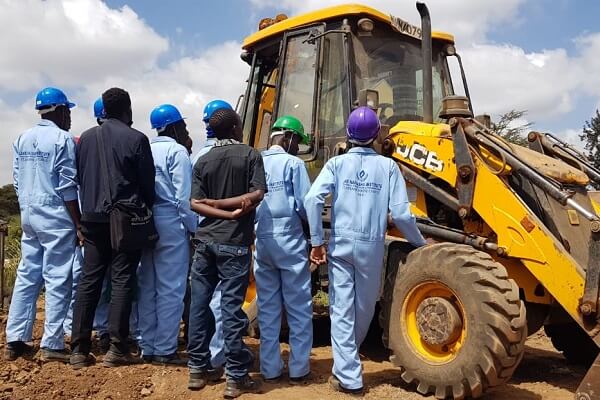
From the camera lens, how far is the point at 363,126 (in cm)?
434

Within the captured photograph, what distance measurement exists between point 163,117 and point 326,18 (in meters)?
1.80

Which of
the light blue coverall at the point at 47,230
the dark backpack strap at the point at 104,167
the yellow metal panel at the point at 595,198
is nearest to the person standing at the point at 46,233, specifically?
the light blue coverall at the point at 47,230

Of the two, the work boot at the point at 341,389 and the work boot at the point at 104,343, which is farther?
the work boot at the point at 104,343

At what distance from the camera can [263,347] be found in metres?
4.41

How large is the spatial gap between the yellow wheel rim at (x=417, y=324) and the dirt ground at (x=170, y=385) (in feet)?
0.94

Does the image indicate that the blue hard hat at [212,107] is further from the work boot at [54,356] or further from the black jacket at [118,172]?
the work boot at [54,356]

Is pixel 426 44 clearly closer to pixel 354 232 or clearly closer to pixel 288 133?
pixel 288 133

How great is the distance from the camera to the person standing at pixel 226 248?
4098mm

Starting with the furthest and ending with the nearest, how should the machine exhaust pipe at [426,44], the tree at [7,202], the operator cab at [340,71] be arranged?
the tree at [7,202] < the operator cab at [340,71] < the machine exhaust pipe at [426,44]

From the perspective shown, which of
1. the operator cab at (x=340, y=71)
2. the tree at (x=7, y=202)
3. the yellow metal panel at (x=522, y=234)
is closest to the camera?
the yellow metal panel at (x=522, y=234)

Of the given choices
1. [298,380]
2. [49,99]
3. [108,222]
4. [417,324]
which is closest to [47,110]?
[49,99]

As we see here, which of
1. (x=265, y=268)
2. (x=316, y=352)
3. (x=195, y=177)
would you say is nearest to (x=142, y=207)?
(x=195, y=177)

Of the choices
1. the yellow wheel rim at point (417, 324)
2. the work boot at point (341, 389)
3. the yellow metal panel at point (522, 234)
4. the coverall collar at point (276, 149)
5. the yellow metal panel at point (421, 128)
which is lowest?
the work boot at point (341, 389)

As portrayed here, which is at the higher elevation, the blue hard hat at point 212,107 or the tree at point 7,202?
the blue hard hat at point 212,107
